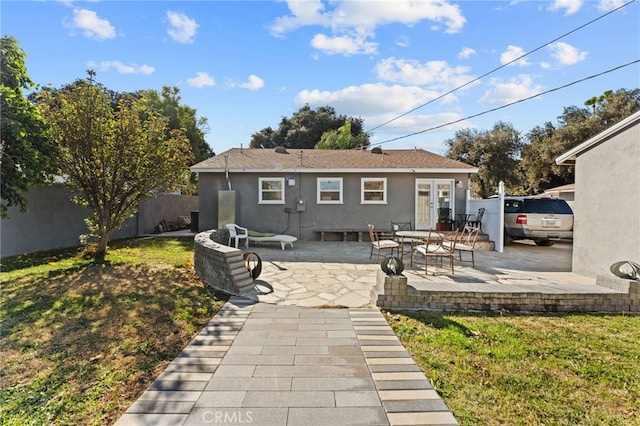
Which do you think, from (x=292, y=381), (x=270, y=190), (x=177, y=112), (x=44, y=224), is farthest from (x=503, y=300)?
(x=177, y=112)

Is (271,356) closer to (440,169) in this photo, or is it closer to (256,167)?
(256,167)

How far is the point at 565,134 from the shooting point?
21.9m

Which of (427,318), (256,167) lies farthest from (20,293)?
(256,167)

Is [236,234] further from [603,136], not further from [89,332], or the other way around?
[603,136]

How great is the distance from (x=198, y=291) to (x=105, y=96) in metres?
5.70

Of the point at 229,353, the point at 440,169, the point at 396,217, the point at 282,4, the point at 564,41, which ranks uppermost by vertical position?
the point at 282,4

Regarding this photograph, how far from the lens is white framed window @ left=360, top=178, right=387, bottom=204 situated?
12875mm

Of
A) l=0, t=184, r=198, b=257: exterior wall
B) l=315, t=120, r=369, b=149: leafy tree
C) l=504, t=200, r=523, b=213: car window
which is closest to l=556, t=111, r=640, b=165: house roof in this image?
l=504, t=200, r=523, b=213: car window

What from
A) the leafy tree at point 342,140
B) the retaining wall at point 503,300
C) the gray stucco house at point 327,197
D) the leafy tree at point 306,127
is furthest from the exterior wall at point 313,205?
the leafy tree at point 306,127

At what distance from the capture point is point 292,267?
7812 mm

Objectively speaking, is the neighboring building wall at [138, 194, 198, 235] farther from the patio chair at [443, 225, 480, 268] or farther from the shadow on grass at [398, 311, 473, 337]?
the shadow on grass at [398, 311, 473, 337]

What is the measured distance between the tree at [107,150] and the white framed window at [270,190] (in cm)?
412

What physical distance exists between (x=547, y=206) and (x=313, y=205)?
26.9 feet

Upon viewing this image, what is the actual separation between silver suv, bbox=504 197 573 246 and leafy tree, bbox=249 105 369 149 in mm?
22228
